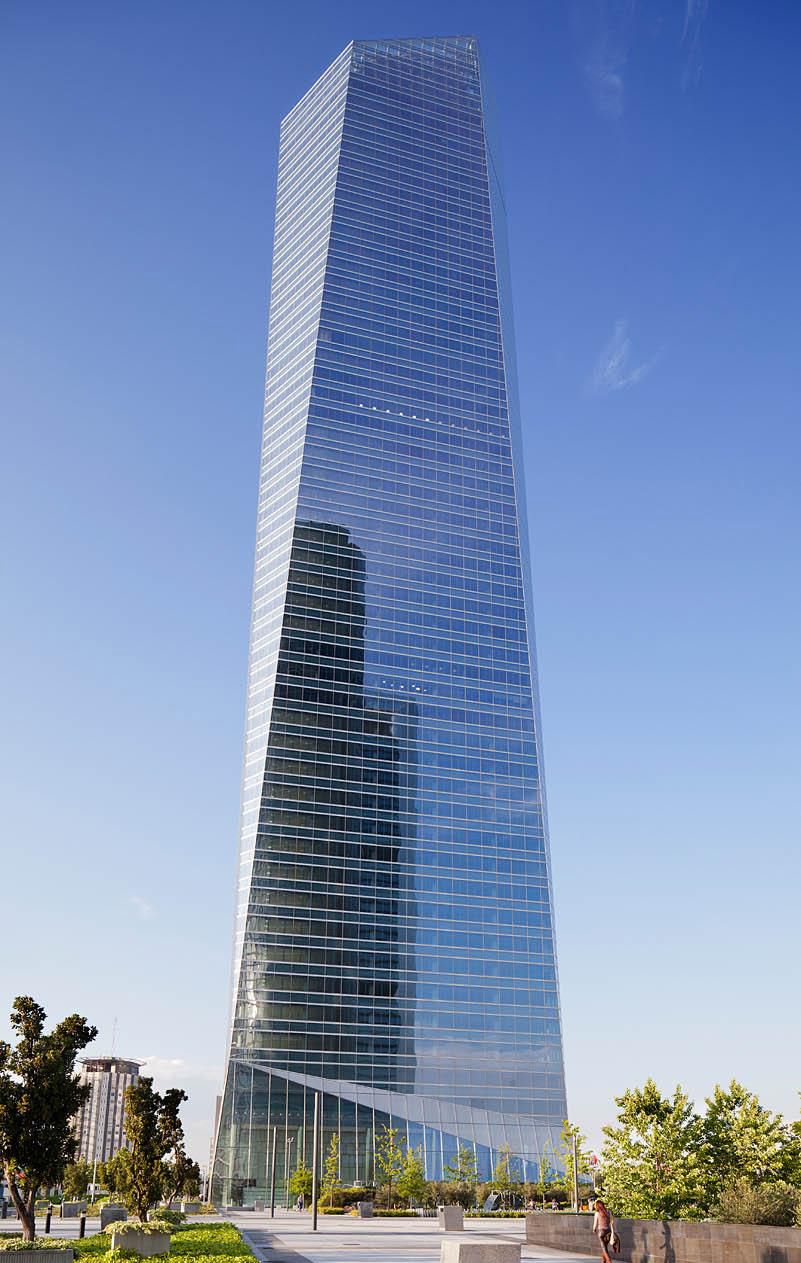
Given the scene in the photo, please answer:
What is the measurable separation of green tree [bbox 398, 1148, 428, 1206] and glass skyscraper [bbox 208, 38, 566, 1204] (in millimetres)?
5497

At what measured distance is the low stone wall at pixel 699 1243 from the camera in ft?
99.6

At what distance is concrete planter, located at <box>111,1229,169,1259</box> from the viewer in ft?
106

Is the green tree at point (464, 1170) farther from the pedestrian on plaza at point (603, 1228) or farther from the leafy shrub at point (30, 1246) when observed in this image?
the leafy shrub at point (30, 1246)

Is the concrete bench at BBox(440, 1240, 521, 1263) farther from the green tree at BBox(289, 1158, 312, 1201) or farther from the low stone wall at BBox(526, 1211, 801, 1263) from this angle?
the green tree at BBox(289, 1158, 312, 1201)

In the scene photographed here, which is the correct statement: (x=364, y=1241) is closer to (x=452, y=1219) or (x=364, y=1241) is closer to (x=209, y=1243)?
(x=452, y=1219)

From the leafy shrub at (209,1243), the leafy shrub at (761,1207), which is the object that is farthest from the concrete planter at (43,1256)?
the leafy shrub at (761,1207)

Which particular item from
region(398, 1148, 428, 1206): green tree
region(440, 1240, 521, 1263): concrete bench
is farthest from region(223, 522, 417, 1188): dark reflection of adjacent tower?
region(440, 1240, 521, 1263): concrete bench

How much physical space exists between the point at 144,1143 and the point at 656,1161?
23993 mm

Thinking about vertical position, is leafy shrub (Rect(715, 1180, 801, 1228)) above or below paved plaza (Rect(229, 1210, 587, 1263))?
above

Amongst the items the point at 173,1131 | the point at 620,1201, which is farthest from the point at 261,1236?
the point at 620,1201

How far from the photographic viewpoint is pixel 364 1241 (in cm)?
5072

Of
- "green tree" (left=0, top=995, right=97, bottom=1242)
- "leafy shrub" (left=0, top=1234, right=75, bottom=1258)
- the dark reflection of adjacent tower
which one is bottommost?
"leafy shrub" (left=0, top=1234, right=75, bottom=1258)

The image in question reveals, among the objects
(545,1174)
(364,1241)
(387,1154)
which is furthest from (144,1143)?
(545,1174)

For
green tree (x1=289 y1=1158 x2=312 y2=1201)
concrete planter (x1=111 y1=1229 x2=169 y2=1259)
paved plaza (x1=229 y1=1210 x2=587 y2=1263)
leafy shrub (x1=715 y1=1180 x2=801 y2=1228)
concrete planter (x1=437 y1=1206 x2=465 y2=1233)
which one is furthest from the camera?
green tree (x1=289 y1=1158 x2=312 y2=1201)
